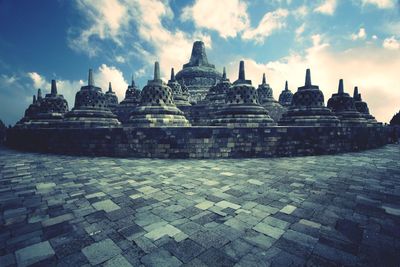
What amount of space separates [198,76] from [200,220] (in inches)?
1143

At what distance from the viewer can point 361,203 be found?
3.55 m

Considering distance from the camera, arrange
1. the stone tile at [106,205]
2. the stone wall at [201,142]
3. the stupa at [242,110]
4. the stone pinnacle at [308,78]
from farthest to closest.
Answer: the stone pinnacle at [308,78] < the stupa at [242,110] < the stone wall at [201,142] < the stone tile at [106,205]

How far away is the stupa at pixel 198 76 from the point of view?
29.5m

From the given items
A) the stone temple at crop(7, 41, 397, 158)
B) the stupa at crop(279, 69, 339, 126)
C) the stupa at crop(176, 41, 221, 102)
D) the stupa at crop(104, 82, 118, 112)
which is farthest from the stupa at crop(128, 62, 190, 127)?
the stupa at crop(176, 41, 221, 102)

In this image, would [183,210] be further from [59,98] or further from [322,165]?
[59,98]

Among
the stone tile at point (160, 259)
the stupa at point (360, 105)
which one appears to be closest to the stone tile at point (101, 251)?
the stone tile at point (160, 259)

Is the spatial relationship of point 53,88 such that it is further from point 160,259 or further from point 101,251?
point 160,259

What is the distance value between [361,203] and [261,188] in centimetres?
169

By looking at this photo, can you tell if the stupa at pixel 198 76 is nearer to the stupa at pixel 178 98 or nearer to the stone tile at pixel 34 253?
the stupa at pixel 178 98

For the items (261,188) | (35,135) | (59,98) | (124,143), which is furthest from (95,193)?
(59,98)

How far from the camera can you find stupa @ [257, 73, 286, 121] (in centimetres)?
2055

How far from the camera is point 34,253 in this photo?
7.22 ft

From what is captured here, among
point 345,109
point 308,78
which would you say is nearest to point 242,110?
point 308,78

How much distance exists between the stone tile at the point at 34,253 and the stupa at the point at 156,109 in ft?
25.9
